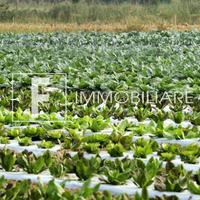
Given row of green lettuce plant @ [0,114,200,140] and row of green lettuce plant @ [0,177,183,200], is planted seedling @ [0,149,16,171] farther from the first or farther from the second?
row of green lettuce plant @ [0,114,200,140]

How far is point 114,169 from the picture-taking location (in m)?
4.87

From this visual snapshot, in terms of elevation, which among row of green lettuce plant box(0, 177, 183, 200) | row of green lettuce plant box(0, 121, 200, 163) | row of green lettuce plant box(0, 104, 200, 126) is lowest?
row of green lettuce plant box(0, 177, 183, 200)

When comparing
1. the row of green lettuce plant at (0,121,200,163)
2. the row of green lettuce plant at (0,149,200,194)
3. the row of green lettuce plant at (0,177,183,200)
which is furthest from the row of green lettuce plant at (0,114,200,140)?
the row of green lettuce plant at (0,177,183,200)

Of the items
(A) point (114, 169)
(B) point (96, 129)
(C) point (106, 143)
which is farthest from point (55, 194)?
(B) point (96, 129)

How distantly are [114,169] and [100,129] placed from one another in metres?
1.76

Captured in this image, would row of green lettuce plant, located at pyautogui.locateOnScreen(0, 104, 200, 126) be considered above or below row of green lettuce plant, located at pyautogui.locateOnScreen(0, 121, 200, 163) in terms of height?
above

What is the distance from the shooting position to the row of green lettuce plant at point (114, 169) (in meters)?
4.53

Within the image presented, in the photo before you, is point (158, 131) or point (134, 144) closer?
point (134, 144)

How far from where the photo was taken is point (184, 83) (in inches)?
371

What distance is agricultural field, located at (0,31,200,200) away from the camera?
4.56m

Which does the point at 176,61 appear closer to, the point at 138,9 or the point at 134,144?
the point at 134,144

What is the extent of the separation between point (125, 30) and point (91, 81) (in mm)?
15311

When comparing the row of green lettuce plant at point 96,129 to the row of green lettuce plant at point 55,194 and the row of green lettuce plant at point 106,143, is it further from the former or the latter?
the row of green lettuce plant at point 55,194

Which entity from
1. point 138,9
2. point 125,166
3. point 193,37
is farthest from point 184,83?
point 138,9
